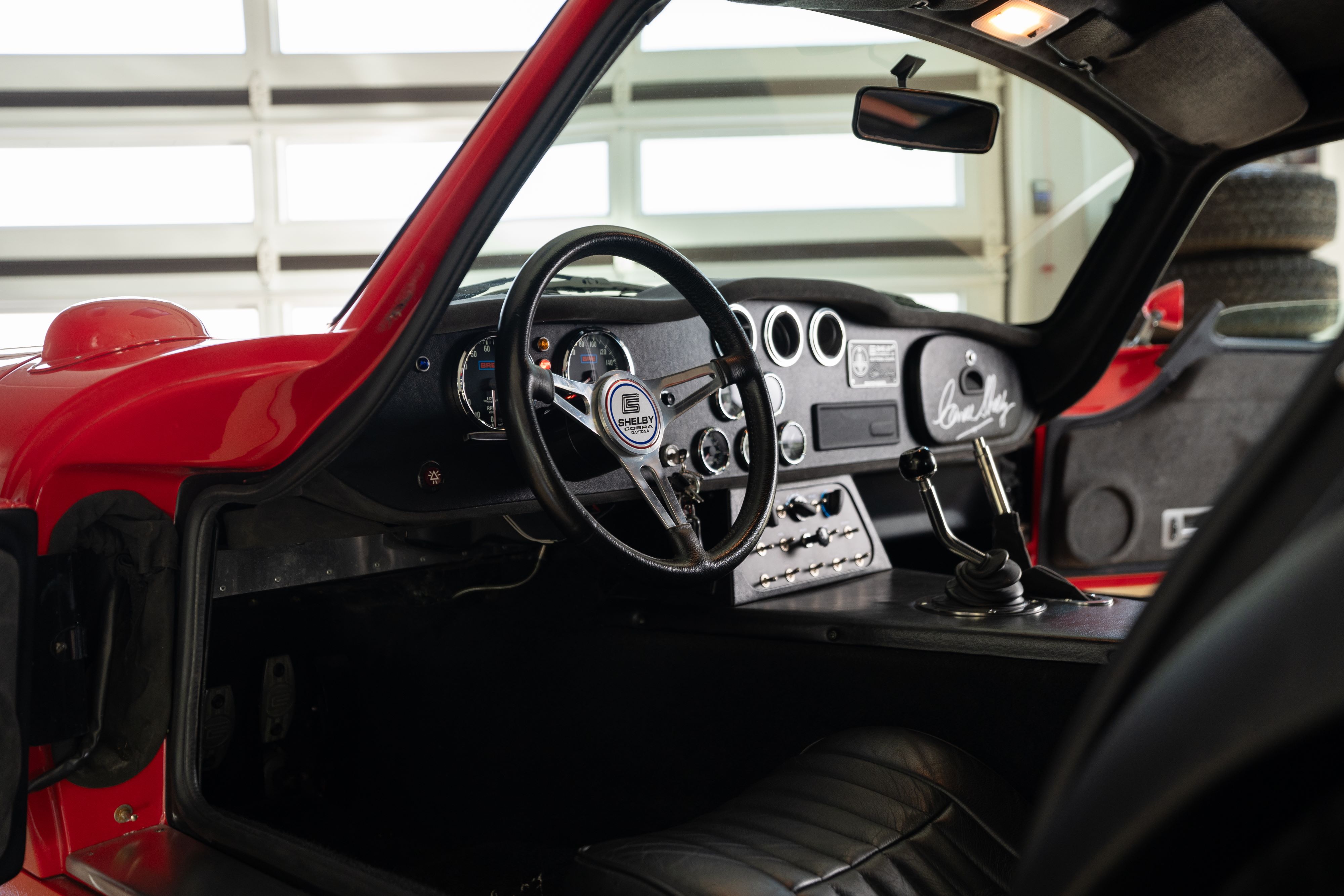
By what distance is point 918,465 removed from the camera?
144cm

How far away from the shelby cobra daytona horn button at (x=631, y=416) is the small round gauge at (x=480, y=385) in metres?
0.15

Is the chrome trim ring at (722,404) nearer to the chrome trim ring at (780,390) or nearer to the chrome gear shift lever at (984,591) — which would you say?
the chrome trim ring at (780,390)

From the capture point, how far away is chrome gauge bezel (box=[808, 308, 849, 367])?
1.72 metres

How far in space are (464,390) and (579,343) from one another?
188 mm

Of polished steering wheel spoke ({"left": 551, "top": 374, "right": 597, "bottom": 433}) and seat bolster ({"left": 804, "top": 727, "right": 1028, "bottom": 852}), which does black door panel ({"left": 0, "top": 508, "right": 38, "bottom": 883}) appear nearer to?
polished steering wheel spoke ({"left": 551, "top": 374, "right": 597, "bottom": 433})

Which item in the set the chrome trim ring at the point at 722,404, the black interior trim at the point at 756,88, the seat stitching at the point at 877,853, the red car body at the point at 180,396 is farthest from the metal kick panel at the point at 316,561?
the black interior trim at the point at 756,88

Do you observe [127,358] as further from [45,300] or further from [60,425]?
[45,300]

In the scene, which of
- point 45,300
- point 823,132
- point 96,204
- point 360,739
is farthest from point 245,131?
point 360,739

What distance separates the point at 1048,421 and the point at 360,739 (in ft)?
5.69

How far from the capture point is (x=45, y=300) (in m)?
5.71

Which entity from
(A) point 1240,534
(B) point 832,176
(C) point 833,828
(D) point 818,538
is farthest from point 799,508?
(B) point 832,176

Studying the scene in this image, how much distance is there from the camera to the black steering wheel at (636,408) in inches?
43.9

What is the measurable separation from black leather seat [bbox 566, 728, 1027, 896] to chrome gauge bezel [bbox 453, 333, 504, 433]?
59 cm

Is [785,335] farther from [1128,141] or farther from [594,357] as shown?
[1128,141]
